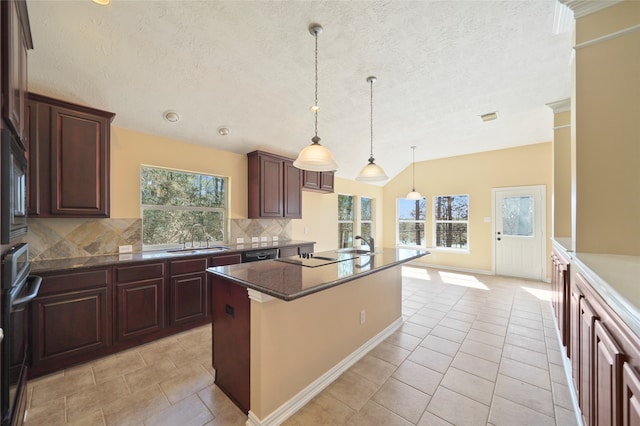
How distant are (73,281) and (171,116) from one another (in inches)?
77.4

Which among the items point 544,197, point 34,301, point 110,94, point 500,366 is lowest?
point 500,366

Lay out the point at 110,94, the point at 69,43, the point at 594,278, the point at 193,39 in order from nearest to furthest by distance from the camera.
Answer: the point at 594,278
the point at 69,43
the point at 193,39
the point at 110,94

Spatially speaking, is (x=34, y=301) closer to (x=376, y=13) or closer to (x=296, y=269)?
(x=296, y=269)

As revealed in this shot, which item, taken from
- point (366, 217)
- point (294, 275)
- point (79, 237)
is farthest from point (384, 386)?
point (366, 217)

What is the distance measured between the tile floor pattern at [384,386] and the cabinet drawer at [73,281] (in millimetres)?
717

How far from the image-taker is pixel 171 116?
2979 millimetres

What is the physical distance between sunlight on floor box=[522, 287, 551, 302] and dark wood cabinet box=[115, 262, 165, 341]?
5468mm

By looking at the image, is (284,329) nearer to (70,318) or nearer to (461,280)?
(70,318)

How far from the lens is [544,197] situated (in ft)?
16.3

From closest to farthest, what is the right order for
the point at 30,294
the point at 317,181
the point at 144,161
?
the point at 30,294
the point at 144,161
the point at 317,181

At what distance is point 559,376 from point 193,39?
4273mm

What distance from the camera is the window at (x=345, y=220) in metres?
6.23

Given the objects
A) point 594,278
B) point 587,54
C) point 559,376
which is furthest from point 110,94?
point 559,376

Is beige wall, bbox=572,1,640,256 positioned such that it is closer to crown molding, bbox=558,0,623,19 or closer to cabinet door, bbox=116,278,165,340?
crown molding, bbox=558,0,623,19
